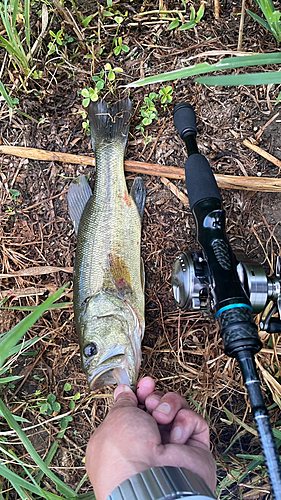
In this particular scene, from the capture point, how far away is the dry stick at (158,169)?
243cm

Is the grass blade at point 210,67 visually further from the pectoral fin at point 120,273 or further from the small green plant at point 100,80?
the small green plant at point 100,80

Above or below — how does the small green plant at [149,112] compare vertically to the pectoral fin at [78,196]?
above

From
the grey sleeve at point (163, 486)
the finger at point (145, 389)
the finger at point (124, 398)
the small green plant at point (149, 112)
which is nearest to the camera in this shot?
the grey sleeve at point (163, 486)

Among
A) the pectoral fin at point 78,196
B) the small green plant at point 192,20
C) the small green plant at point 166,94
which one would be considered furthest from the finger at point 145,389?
the small green plant at point 192,20

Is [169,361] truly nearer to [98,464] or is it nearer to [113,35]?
[98,464]

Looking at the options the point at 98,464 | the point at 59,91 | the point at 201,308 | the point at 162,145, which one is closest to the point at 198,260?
the point at 201,308

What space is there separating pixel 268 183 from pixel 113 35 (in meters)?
1.68

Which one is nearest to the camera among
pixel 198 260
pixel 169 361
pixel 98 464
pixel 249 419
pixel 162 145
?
pixel 98 464

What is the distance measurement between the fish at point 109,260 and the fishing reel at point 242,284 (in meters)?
0.49

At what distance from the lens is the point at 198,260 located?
1.81 m

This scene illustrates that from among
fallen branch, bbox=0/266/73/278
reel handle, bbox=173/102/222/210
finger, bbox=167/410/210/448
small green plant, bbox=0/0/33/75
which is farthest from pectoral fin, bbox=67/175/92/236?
finger, bbox=167/410/210/448

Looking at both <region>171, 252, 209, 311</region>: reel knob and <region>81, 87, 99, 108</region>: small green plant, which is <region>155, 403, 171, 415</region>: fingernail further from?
<region>81, 87, 99, 108</region>: small green plant

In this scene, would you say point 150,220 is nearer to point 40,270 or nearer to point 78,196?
point 78,196

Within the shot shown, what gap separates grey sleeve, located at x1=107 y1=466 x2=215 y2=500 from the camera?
3.86 ft
